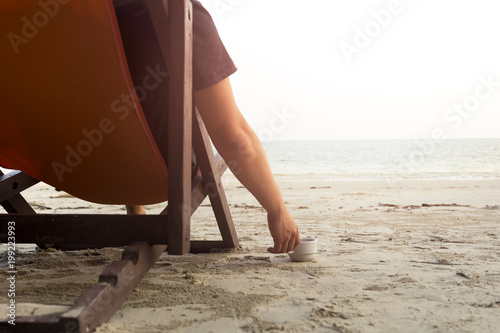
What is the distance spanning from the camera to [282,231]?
202 centimetres

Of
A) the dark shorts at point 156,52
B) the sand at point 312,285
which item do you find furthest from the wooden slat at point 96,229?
the dark shorts at point 156,52

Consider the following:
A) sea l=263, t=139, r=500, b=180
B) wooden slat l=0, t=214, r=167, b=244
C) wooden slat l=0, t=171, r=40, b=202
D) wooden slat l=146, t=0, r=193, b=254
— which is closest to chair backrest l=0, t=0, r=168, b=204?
wooden slat l=146, t=0, r=193, b=254

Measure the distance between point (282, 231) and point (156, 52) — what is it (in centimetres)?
92

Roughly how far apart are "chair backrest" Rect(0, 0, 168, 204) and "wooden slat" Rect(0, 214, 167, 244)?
0.29m

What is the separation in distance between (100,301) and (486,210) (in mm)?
4362

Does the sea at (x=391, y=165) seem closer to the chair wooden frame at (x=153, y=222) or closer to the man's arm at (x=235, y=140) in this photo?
the man's arm at (x=235, y=140)

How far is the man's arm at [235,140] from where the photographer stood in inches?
67.5

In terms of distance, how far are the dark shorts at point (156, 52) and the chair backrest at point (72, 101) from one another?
25cm

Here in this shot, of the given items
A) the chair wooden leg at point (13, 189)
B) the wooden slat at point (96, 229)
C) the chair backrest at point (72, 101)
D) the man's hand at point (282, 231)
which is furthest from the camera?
the chair wooden leg at point (13, 189)

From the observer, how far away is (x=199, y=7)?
1.71 meters

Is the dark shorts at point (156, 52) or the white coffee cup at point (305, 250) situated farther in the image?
the white coffee cup at point (305, 250)

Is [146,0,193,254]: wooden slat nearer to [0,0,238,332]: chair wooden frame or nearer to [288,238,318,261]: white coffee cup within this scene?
[0,0,238,332]: chair wooden frame

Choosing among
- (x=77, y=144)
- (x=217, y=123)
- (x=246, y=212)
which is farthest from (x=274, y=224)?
(x=246, y=212)

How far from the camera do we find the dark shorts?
1687 mm
